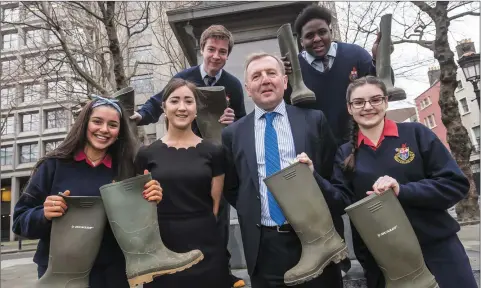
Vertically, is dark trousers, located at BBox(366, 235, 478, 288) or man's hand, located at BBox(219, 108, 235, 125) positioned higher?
man's hand, located at BBox(219, 108, 235, 125)

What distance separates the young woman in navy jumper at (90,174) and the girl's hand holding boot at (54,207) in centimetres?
2

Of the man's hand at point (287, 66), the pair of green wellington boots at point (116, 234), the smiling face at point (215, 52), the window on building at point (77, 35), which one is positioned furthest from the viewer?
the window on building at point (77, 35)

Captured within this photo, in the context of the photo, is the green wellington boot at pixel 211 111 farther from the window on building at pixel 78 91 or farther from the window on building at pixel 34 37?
the window on building at pixel 34 37

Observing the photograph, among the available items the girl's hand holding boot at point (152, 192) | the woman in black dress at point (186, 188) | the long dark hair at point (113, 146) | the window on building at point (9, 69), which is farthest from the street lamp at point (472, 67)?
the window on building at point (9, 69)

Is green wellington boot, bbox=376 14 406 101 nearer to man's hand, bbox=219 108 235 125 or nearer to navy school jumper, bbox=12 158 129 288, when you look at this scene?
man's hand, bbox=219 108 235 125

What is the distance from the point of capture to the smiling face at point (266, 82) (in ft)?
7.36

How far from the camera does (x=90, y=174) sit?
2197 millimetres

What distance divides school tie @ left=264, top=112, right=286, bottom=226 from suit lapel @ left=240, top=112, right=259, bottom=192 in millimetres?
70

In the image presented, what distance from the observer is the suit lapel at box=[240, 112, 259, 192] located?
7.13 feet

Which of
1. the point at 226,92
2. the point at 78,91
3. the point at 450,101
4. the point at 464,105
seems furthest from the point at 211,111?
the point at 464,105

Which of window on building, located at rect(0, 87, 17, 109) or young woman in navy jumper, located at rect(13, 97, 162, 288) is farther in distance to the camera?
window on building, located at rect(0, 87, 17, 109)

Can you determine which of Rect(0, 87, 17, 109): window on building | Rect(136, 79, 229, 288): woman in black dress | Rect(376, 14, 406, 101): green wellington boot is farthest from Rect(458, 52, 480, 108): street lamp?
Rect(0, 87, 17, 109): window on building

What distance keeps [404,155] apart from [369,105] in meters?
0.33

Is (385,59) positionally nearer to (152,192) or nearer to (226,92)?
(226,92)
